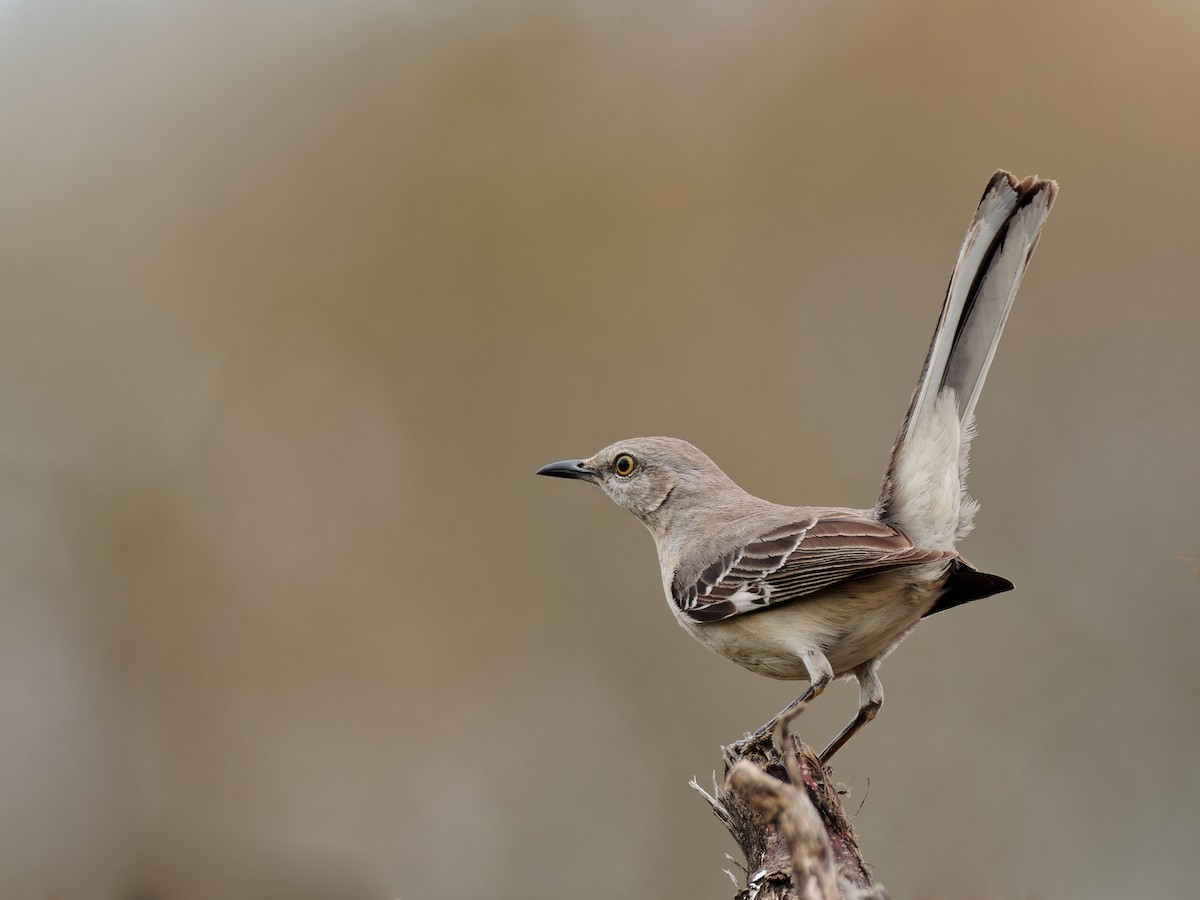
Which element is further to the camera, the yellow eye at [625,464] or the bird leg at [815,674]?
the yellow eye at [625,464]

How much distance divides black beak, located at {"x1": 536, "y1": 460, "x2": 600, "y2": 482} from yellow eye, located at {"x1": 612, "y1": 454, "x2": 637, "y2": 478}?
16cm

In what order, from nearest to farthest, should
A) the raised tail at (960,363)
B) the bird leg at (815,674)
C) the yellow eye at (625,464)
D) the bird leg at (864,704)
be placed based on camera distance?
1. the raised tail at (960,363)
2. the bird leg at (815,674)
3. the bird leg at (864,704)
4. the yellow eye at (625,464)

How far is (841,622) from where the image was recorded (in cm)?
436

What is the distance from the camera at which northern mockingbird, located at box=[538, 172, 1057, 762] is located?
13.8 ft

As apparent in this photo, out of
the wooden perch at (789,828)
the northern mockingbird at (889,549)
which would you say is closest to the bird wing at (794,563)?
the northern mockingbird at (889,549)

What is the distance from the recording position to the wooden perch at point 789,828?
8.53 feet

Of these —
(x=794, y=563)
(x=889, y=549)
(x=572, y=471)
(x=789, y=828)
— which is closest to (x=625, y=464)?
(x=572, y=471)

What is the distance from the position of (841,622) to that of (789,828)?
188 centimetres

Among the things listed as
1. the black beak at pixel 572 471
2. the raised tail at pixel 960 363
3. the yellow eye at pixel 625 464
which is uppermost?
the raised tail at pixel 960 363

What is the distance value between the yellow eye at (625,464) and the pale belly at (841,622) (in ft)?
4.53

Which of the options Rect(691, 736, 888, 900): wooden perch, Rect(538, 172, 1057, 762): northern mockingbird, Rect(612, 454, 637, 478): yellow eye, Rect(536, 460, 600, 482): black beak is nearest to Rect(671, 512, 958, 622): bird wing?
Rect(538, 172, 1057, 762): northern mockingbird

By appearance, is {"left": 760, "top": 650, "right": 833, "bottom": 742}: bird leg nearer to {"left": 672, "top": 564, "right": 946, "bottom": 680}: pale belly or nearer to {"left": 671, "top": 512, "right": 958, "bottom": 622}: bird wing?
{"left": 672, "top": 564, "right": 946, "bottom": 680}: pale belly

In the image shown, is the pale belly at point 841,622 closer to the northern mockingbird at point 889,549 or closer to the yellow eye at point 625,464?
the northern mockingbird at point 889,549

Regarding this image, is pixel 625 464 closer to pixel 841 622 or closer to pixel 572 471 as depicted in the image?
pixel 572 471
